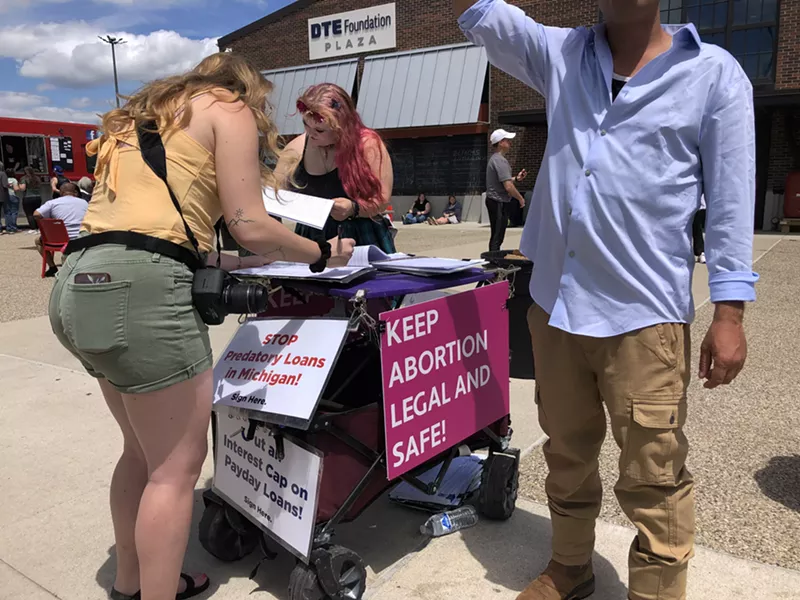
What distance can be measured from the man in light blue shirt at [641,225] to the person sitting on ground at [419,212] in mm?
19829

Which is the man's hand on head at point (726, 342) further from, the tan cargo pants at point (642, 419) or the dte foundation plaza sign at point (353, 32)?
the dte foundation plaza sign at point (353, 32)

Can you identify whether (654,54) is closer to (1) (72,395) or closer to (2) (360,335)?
(2) (360,335)

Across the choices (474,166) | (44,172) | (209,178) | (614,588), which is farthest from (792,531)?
(44,172)

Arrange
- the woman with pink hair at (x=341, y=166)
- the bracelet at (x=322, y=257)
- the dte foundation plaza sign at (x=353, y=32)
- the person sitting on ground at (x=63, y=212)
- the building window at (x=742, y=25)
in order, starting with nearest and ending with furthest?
1. the bracelet at (x=322, y=257)
2. the woman with pink hair at (x=341, y=166)
3. the person sitting on ground at (x=63, y=212)
4. the building window at (x=742, y=25)
5. the dte foundation plaza sign at (x=353, y=32)

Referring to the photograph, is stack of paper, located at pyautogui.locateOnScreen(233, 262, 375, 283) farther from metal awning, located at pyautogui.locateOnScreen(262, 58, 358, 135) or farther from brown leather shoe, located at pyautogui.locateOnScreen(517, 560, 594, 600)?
metal awning, located at pyautogui.locateOnScreen(262, 58, 358, 135)

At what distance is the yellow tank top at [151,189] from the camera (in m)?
1.79

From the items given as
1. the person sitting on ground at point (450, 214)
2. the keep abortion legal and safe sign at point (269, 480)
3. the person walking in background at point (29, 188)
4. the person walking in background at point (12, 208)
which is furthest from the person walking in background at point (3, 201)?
the keep abortion legal and safe sign at point (269, 480)

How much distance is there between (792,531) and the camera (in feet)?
8.52

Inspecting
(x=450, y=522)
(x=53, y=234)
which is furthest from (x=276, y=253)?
(x=53, y=234)

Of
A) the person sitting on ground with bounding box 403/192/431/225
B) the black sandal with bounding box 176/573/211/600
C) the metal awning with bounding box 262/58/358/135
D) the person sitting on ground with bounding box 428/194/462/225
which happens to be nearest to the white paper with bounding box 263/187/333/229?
the black sandal with bounding box 176/573/211/600

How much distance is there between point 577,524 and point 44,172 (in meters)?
22.5

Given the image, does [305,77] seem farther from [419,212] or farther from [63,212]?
[63,212]

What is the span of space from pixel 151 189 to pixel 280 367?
686 mm

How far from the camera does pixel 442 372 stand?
2.38 metres
